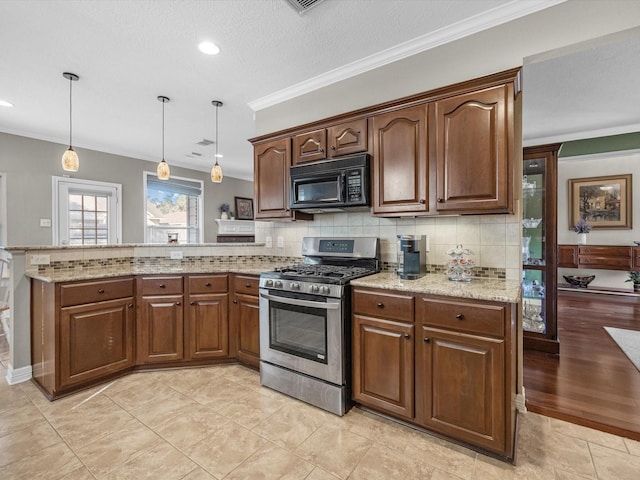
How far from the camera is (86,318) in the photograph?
2.54 metres

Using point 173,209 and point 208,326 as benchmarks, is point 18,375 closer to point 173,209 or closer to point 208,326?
point 208,326

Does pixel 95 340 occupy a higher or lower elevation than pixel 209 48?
lower

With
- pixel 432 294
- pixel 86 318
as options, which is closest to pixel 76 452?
pixel 86 318

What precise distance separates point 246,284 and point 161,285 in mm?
782

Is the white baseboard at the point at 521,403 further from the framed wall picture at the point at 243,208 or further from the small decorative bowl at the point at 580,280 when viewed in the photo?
the framed wall picture at the point at 243,208

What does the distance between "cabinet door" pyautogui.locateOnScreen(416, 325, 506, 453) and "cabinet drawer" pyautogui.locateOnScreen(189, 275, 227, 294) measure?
73.4 inches

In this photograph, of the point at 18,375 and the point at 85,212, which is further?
the point at 85,212

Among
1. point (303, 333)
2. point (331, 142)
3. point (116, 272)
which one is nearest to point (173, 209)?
point (116, 272)

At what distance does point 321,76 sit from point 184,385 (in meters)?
3.06

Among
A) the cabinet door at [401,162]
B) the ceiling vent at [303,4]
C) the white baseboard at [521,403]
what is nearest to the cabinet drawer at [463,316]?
the cabinet door at [401,162]

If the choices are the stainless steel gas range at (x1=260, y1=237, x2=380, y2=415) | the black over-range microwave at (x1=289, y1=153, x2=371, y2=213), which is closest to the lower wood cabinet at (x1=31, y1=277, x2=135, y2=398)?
the stainless steel gas range at (x1=260, y1=237, x2=380, y2=415)

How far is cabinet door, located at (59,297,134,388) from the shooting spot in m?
2.44

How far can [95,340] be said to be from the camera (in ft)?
8.52

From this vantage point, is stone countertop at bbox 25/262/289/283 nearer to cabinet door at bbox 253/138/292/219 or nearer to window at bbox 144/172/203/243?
cabinet door at bbox 253/138/292/219
